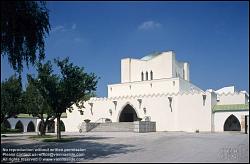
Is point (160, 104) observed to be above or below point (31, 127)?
above

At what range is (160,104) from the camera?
1793 inches

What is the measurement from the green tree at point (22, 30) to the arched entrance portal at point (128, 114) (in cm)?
3644

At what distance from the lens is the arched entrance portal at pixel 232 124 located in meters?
42.8

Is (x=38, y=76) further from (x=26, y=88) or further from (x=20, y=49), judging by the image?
(x=20, y=49)

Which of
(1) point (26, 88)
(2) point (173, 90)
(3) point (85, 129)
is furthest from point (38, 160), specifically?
(2) point (173, 90)

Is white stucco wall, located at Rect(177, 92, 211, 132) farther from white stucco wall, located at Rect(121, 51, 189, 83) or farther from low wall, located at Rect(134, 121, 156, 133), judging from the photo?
white stucco wall, located at Rect(121, 51, 189, 83)

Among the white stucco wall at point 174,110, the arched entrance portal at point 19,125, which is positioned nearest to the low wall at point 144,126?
the white stucco wall at point 174,110

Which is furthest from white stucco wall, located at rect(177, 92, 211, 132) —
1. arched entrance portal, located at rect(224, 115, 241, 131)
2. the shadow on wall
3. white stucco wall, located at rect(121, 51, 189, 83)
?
the shadow on wall

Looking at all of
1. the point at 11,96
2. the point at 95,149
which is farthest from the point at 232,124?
the point at 95,149

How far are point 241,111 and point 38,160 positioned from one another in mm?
32108

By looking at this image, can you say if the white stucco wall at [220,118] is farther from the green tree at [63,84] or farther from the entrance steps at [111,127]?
the green tree at [63,84]

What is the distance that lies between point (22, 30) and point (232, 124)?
3634 centimetres

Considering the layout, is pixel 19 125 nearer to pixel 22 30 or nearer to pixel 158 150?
pixel 158 150

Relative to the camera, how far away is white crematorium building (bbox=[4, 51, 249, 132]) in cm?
4172
